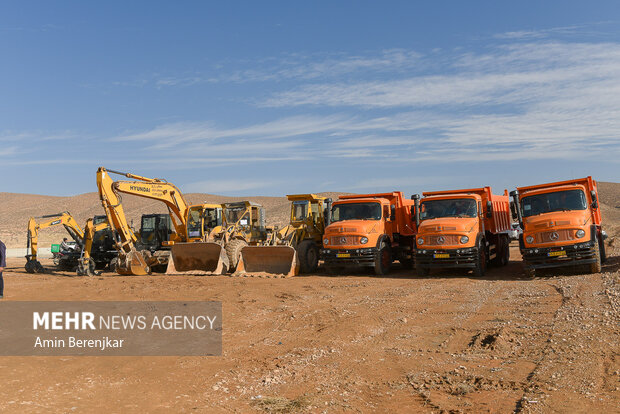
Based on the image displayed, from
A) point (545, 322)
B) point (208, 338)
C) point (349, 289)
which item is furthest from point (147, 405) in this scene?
point (349, 289)

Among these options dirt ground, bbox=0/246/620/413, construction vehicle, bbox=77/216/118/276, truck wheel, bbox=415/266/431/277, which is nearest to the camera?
dirt ground, bbox=0/246/620/413

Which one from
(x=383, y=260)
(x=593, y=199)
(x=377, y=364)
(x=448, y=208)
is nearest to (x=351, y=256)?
(x=383, y=260)

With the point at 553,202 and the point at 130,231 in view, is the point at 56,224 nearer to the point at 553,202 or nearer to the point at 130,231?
the point at 130,231

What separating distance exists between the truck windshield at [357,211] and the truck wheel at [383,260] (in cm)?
105

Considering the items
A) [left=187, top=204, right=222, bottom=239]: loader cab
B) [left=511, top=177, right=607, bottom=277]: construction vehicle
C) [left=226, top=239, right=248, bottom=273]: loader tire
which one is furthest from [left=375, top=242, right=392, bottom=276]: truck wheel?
[left=187, top=204, right=222, bottom=239]: loader cab

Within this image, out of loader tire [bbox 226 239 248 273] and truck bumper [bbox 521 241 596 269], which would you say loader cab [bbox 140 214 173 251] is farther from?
truck bumper [bbox 521 241 596 269]

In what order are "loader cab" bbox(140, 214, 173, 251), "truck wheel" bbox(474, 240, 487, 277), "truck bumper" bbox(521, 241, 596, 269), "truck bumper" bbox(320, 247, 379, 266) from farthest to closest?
"loader cab" bbox(140, 214, 173, 251) → "truck bumper" bbox(320, 247, 379, 266) → "truck wheel" bbox(474, 240, 487, 277) → "truck bumper" bbox(521, 241, 596, 269)

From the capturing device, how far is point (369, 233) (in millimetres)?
A: 17453

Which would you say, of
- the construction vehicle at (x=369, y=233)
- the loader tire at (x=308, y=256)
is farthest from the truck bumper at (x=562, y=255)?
the loader tire at (x=308, y=256)

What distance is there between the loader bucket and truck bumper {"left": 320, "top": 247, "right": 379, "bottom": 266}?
110cm

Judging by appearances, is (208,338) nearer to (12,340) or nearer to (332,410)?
(12,340)

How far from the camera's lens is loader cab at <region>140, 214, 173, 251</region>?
71.9 ft

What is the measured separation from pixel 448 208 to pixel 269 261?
19.7 feet

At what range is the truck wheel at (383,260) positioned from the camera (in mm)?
17375
